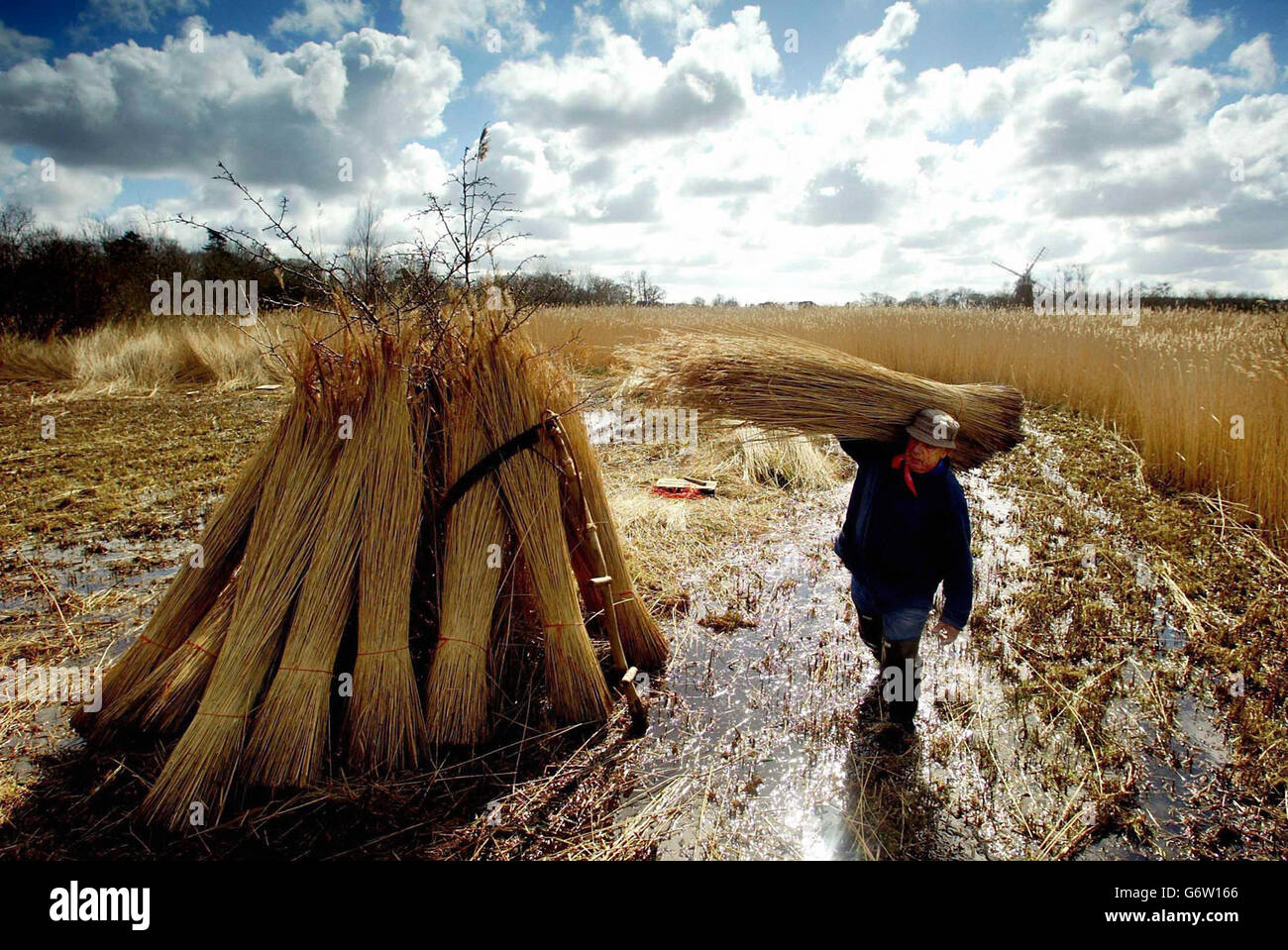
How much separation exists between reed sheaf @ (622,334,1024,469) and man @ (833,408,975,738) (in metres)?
0.13

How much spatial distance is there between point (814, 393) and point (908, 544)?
70cm

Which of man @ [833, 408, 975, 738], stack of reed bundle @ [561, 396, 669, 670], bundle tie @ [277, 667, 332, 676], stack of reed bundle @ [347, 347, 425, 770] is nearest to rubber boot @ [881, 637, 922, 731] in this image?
man @ [833, 408, 975, 738]

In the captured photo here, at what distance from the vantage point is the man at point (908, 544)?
2.52m

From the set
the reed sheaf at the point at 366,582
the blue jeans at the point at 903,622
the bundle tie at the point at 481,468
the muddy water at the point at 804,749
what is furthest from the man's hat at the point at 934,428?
the bundle tie at the point at 481,468

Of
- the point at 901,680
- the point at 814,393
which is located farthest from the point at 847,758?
the point at 814,393

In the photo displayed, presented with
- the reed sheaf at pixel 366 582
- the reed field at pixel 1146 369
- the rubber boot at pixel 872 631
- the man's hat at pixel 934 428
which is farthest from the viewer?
the reed field at pixel 1146 369

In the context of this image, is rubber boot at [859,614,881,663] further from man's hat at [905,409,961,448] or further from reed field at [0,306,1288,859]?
man's hat at [905,409,961,448]

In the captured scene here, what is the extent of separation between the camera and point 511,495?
8.93 feet

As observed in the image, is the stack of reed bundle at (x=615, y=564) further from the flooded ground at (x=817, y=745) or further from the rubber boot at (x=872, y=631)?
the rubber boot at (x=872, y=631)

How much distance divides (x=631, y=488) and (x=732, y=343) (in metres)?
3.27

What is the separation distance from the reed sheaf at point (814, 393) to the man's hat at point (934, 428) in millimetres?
124

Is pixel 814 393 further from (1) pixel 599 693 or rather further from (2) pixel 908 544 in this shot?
(1) pixel 599 693
